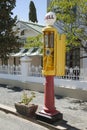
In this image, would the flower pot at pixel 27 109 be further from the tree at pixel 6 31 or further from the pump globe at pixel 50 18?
the tree at pixel 6 31

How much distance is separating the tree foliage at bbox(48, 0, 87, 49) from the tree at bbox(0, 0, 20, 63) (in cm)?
255

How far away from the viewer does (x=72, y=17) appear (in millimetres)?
11469

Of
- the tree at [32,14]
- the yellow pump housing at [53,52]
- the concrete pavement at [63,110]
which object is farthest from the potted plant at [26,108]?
the tree at [32,14]

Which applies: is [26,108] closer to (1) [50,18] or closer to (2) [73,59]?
(1) [50,18]

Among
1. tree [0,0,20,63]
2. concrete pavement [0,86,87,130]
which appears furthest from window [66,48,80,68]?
concrete pavement [0,86,87,130]

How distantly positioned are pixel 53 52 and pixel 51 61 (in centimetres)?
26

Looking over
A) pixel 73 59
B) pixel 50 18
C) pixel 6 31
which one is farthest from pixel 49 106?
pixel 73 59

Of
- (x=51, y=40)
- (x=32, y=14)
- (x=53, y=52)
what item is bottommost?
(x=53, y=52)

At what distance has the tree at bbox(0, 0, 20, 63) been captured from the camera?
42.8ft

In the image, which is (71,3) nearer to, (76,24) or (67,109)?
(76,24)

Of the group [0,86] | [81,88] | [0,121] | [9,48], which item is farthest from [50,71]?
[0,86]

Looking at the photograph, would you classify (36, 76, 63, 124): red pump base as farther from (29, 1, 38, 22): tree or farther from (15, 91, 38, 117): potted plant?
(29, 1, 38, 22): tree

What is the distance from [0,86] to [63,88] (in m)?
4.91

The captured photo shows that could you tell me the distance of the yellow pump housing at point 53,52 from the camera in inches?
298
